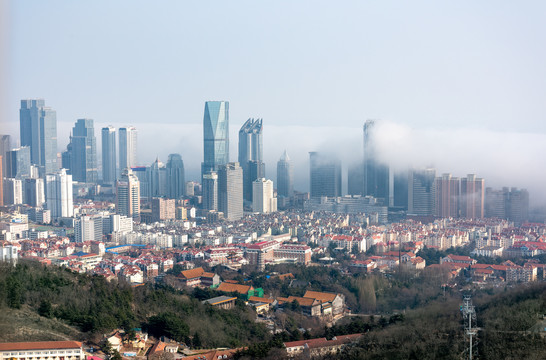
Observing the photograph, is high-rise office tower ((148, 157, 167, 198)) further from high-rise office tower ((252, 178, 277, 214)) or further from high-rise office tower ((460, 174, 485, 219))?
high-rise office tower ((460, 174, 485, 219))

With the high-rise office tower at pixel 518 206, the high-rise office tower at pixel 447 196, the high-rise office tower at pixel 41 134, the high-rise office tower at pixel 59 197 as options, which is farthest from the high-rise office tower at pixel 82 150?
the high-rise office tower at pixel 518 206

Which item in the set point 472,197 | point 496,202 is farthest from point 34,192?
point 496,202

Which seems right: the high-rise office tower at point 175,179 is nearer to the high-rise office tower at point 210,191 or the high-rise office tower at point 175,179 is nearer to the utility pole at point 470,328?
the high-rise office tower at point 210,191

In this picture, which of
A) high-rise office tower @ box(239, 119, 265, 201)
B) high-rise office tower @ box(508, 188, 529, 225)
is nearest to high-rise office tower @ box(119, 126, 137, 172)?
high-rise office tower @ box(239, 119, 265, 201)

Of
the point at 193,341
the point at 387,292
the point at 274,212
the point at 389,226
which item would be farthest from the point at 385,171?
the point at 193,341

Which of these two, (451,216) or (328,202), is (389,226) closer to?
(451,216)

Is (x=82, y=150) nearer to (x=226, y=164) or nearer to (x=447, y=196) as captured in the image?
(x=226, y=164)
